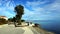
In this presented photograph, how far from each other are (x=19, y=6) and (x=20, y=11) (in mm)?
1860

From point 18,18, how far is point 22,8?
160 inches

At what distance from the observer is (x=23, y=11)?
57.5 metres

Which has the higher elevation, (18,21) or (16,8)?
(16,8)

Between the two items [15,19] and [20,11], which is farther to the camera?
[15,19]

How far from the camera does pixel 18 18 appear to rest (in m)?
58.6

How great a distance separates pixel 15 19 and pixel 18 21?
3.22 meters

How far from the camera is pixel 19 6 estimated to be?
57375 mm

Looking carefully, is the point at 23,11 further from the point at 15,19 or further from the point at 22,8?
the point at 15,19

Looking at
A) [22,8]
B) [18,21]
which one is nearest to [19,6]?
[22,8]

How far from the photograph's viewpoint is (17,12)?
190 ft

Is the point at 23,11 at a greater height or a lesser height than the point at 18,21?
greater

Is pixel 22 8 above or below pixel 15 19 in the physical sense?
above

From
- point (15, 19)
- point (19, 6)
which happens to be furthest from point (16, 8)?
point (15, 19)

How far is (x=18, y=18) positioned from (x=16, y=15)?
1319 millimetres
